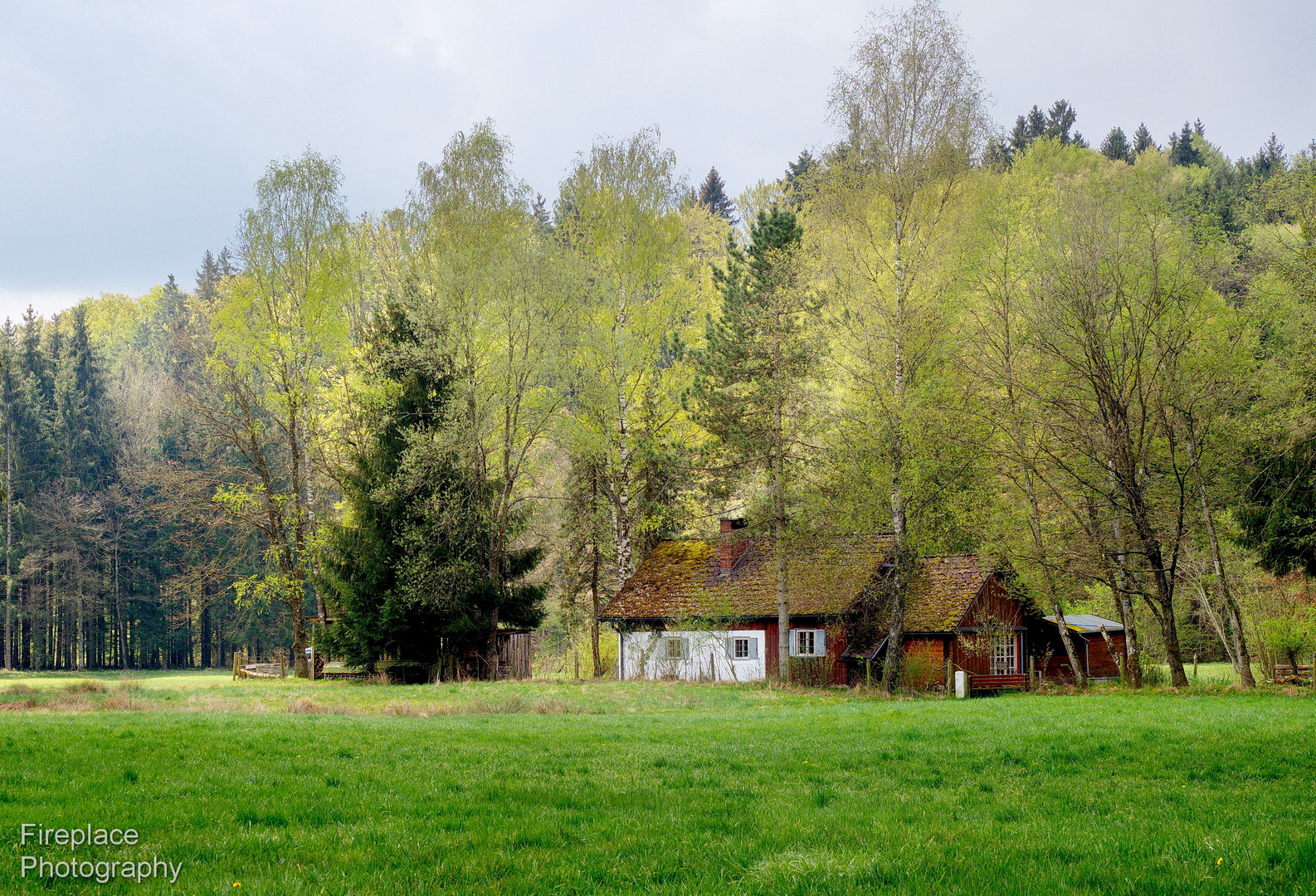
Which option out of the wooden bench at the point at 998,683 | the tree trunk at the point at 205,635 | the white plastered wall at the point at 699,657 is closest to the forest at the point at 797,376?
the white plastered wall at the point at 699,657

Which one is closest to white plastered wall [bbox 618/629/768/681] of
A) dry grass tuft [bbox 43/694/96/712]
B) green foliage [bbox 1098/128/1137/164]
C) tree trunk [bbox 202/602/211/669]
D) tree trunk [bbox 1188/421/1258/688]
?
tree trunk [bbox 1188/421/1258/688]

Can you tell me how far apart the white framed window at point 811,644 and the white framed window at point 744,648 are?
1330 mm

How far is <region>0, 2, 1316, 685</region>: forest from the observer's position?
23438mm

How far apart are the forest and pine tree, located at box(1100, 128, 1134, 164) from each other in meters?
32.5

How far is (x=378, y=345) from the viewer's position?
3159cm

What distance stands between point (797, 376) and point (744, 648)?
1112 cm

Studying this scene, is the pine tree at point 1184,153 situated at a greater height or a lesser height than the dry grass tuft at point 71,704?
greater

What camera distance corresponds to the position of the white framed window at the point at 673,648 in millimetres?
32375

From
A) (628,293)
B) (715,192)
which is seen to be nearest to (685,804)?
(628,293)

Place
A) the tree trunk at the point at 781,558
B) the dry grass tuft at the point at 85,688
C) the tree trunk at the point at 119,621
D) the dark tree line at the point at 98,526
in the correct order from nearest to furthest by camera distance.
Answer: the dry grass tuft at the point at 85,688 < the tree trunk at the point at 781,558 < the dark tree line at the point at 98,526 < the tree trunk at the point at 119,621

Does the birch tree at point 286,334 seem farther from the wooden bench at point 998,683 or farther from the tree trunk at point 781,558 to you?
the wooden bench at point 998,683

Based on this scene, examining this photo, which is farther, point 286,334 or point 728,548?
point 728,548

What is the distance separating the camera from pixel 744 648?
32406 mm

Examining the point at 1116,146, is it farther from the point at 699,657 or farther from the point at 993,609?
the point at 699,657
